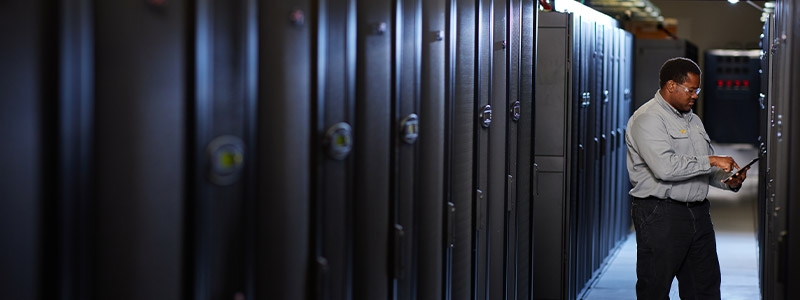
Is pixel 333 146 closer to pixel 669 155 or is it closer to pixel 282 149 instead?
pixel 282 149

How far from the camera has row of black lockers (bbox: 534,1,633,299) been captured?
22.2 ft

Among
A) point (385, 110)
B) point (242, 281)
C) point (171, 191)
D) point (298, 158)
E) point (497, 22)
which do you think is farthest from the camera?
point (497, 22)

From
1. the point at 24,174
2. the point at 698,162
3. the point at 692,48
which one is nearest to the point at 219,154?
the point at 24,174

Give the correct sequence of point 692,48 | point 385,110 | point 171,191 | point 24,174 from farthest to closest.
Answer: point 692,48 < point 385,110 < point 171,191 < point 24,174

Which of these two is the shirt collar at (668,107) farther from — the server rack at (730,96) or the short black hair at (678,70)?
the server rack at (730,96)

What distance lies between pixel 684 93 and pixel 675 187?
0.47m

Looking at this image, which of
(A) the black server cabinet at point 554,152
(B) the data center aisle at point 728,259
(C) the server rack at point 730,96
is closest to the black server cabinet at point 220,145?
(A) the black server cabinet at point 554,152

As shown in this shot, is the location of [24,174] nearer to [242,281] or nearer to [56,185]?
[56,185]

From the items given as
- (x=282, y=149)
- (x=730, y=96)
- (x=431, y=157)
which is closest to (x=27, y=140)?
(x=282, y=149)

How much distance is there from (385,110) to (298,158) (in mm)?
613

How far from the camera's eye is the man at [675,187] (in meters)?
5.12

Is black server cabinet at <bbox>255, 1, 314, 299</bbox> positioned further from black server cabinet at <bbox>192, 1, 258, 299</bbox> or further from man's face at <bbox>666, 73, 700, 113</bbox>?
man's face at <bbox>666, 73, 700, 113</bbox>

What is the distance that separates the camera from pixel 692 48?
38.8 feet

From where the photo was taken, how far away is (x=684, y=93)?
5254 millimetres
